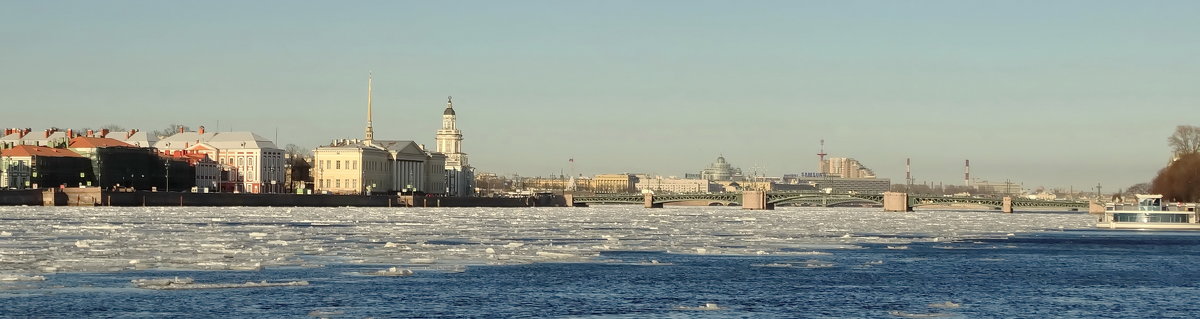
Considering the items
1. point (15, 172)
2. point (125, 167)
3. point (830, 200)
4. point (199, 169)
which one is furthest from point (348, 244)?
point (199, 169)

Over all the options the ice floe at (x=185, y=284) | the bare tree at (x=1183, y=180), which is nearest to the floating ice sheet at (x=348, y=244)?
the ice floe at (x=185, y=284)

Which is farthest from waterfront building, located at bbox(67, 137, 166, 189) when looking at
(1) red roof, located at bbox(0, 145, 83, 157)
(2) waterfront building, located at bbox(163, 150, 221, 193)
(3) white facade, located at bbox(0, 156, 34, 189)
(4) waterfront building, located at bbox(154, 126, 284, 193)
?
(4) waterfront building, located at bbox(154, 126, 284, 193)

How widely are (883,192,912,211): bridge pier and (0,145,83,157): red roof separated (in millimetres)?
83439

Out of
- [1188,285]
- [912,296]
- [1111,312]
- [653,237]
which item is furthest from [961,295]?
[653,237]

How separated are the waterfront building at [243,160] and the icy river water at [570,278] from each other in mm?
130625

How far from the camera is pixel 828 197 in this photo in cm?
17438

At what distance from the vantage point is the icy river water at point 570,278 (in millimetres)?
31781

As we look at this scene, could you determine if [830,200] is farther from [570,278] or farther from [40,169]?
[570,278]

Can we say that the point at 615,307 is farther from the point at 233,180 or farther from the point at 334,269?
the point at 233,180

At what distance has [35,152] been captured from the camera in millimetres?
164625

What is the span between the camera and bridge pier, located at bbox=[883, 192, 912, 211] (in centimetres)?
18186

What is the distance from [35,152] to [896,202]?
87.9 m

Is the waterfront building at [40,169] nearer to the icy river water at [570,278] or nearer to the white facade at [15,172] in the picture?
the white facade at [15,172]

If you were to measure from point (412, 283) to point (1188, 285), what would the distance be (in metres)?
18.2
